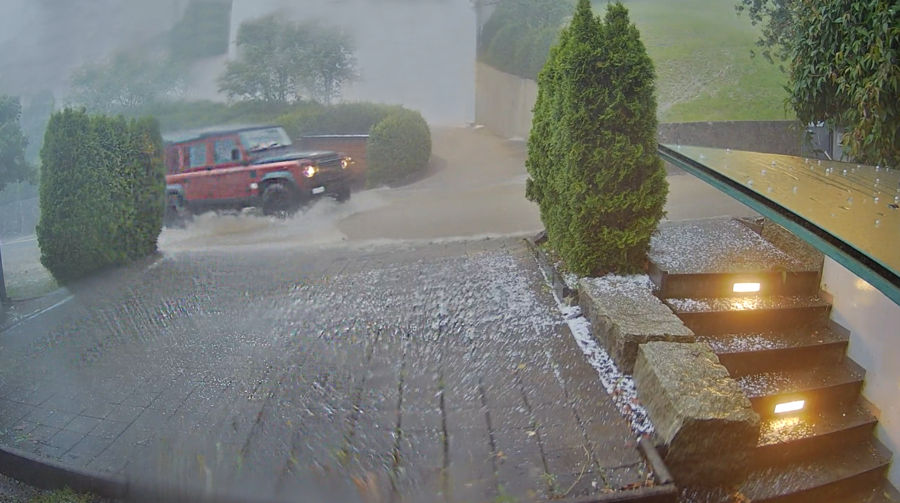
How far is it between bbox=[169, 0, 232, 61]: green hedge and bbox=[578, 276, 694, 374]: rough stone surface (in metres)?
2.16

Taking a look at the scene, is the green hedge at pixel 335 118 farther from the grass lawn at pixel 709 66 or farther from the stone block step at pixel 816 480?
the stone block step at pixel 816 480

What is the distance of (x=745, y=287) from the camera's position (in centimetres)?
277

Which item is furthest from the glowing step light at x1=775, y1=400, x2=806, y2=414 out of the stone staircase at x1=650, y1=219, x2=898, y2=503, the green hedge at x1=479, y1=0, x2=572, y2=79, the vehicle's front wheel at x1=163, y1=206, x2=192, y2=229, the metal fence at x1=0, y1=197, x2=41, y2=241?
the metal fence at x1=0, y1=197, x2=41, y2=241

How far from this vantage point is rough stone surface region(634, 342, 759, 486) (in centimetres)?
176

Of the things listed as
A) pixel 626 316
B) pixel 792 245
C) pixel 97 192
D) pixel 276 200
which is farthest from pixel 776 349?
pixel 97 192

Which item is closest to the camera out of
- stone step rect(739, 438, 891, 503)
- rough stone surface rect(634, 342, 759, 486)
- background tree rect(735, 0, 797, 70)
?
rough stone surface rect(634, 342, 759, 486)

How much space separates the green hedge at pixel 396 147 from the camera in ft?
10.4

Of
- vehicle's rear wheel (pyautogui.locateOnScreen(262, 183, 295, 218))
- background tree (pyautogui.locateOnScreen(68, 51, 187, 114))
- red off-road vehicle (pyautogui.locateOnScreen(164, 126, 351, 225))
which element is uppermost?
background tree (pyautogui.locateOnScreen(68, 51, 187, 114))

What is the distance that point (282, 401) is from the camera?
7.44 feet

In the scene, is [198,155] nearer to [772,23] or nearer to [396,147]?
[396,147]

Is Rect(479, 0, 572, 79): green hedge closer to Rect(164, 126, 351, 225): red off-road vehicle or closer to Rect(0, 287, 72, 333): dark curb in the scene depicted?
Rect(164, 126, 351, 225): red off-road vehicle

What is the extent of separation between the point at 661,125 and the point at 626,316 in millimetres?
1909

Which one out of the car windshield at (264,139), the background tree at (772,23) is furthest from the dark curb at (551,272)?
the background tree at (772,23)

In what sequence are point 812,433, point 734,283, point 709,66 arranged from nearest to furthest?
point 812,433
point 734,283
point 709,66
